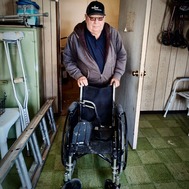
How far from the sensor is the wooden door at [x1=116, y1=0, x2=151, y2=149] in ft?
6.24

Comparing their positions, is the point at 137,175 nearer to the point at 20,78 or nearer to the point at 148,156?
the point at 148,156

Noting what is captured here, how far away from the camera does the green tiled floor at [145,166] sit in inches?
69.6

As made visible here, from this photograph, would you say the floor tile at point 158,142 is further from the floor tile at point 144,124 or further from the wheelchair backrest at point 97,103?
the wheelchair backrest at point 97,103

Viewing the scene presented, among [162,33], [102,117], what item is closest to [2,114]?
[102,117]

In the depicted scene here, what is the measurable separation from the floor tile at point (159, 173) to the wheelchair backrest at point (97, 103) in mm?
615

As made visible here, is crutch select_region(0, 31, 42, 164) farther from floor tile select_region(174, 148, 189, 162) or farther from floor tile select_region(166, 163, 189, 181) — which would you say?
floor tile select_region(174, 148, 189, 162)

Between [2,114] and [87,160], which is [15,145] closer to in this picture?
[2,114]

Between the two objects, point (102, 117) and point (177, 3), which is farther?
point (177, 3)

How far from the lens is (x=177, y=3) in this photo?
2611mm

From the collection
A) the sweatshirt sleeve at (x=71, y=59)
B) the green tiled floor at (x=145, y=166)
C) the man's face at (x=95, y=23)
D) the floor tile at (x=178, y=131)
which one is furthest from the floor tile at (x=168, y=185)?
the man's face at (x=95, y=23)

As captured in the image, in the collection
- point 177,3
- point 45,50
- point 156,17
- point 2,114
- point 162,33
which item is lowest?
point 2,114

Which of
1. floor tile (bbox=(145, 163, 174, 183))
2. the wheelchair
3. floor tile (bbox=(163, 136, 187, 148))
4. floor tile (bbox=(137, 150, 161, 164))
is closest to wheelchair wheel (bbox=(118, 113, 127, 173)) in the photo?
the wheelchair

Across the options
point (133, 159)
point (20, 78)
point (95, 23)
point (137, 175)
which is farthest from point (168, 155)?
point (20, 78)

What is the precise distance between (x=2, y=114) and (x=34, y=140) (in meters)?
0.49
